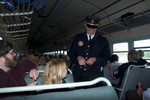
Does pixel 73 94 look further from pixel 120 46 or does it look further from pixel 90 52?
pixel 120 46

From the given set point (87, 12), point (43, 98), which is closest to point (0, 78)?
point (43, 98)

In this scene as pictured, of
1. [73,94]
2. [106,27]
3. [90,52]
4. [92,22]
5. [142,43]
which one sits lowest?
[73,94]

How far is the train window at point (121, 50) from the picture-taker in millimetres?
5514

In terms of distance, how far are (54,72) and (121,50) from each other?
4.64 metres

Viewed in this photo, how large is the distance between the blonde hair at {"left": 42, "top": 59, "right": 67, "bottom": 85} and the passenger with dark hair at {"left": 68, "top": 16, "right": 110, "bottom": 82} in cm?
42

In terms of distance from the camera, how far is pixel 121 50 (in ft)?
18.8

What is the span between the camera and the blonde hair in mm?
1650

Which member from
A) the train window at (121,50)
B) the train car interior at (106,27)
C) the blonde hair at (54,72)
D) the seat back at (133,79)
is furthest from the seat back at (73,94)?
the train window at (121,50)

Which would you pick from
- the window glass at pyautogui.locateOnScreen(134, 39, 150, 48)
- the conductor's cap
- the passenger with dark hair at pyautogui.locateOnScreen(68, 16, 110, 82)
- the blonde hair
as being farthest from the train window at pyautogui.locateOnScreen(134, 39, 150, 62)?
the blonde hair

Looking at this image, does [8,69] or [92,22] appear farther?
[92,22]

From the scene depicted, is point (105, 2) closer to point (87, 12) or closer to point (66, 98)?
point (87, 12)

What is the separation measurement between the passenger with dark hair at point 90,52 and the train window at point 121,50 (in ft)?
11.7

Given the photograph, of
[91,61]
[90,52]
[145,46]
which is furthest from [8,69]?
[145,46]

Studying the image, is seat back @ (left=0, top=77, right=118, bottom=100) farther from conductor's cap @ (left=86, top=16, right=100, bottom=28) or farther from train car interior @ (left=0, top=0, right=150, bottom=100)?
conductor's cap @ (left=86, top=16, right=100, bottom=28)
